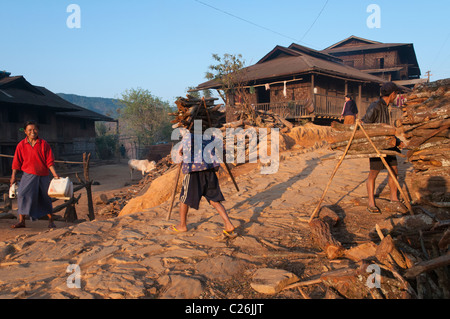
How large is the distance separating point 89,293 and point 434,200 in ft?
14.4

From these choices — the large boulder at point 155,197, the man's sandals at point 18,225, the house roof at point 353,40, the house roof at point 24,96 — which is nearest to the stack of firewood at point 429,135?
the large boulder at point 155,197

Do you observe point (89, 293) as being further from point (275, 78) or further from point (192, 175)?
point (275, 78)

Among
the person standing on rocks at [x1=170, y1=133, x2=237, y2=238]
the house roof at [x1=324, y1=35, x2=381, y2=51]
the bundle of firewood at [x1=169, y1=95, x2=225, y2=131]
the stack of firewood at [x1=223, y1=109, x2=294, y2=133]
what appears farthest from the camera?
the house roof at [x1=324, y1=35, x2=381, y2=51]

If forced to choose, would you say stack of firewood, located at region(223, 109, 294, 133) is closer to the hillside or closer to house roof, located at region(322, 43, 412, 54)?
house roof, located at region(322, 43, 412, 54)

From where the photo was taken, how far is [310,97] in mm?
18656

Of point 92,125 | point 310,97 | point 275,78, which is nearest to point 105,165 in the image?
point 92,125

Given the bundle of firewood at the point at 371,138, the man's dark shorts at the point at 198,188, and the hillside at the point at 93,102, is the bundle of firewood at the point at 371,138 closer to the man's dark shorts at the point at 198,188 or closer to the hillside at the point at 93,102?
the man's dark shorts at the point at 198,188

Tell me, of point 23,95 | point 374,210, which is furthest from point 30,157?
point 23,95

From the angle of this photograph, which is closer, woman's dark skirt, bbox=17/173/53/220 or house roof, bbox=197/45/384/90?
woman's dark skirt, bbox=17/173/53/220

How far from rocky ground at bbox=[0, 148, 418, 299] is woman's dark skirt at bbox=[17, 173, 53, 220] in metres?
1.35

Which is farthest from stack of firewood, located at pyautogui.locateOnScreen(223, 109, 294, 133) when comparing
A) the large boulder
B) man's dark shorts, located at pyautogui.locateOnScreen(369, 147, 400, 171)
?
man's dark shorts, located at pyautogui.locateOnScreen(369, 147, 400, 171)

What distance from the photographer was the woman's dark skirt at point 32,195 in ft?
17.5

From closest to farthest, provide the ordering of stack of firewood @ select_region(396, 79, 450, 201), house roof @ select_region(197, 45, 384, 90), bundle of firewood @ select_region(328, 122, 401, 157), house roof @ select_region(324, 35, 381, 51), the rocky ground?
1. the rocky ground
2. stack of firewood @ select_region(396, 79, 450, 201)
3. bundle of firewood @ select_region(328, 122, 401, 157)
4. house roof @ select_region(197, 45, 384, 90)
5. house roof @ select_region(324, 35, 381, 51)

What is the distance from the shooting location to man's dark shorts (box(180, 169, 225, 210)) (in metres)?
4.01
